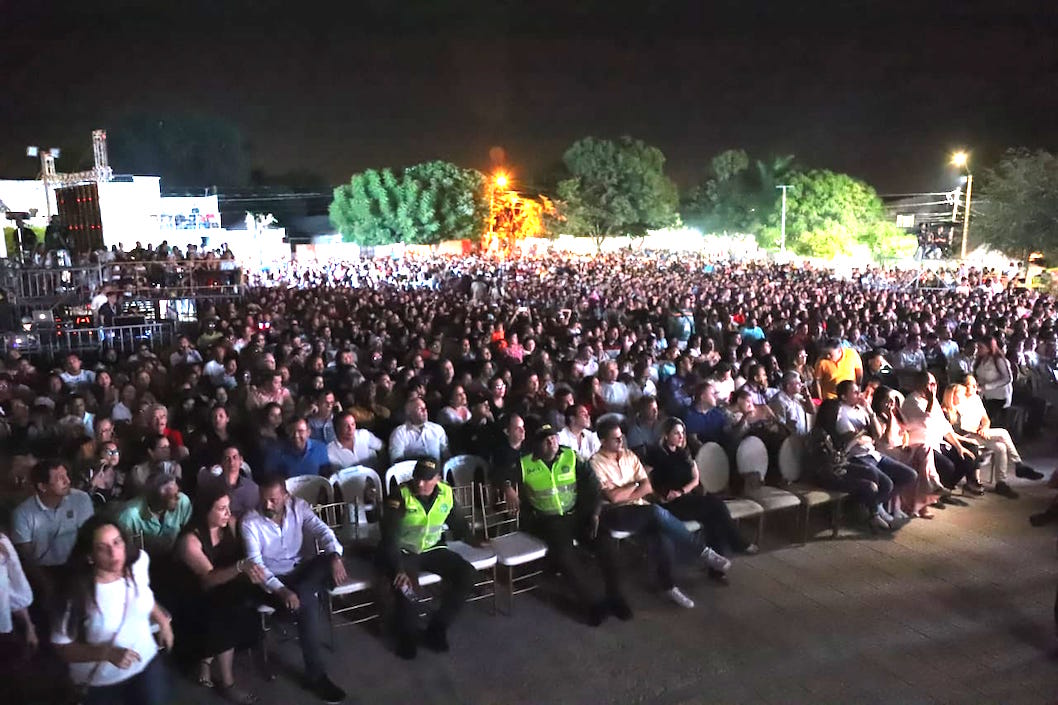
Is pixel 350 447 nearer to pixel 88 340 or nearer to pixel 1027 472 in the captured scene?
pixel 1027 472

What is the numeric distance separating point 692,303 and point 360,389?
9684 millimetres

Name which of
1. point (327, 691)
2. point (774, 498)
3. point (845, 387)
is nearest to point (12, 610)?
point (327, 691)

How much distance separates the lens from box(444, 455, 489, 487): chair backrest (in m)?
5.62

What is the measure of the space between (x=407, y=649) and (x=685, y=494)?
2.12 meters

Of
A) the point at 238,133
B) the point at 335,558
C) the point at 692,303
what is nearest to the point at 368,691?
the point at 335,558

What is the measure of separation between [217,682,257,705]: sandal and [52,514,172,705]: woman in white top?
29.0 inches

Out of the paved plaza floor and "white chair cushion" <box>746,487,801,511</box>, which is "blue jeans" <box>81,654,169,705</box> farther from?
"white chair cushion" <box>746,487,801,511</box>

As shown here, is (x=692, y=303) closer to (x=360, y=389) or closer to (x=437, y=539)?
(x=360, y=389)

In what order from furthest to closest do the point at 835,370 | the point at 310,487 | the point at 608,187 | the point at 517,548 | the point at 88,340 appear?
the point at 608,187
the point at 88,340
the point at 835,370
the point at 310,487
the point at 517,548

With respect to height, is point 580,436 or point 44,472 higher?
point 44,472

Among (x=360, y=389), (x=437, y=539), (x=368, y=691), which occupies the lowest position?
(x=368, y=691)

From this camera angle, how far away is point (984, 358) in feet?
28.0

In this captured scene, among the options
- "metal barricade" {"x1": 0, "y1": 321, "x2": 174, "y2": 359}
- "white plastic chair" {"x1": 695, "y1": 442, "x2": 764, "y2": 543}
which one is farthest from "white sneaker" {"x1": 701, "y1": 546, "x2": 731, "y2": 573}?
"metal barricade" {"x1": 0, "y1": 321, "x2": 174, "y2": 359}

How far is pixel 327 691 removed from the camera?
3.93 m
